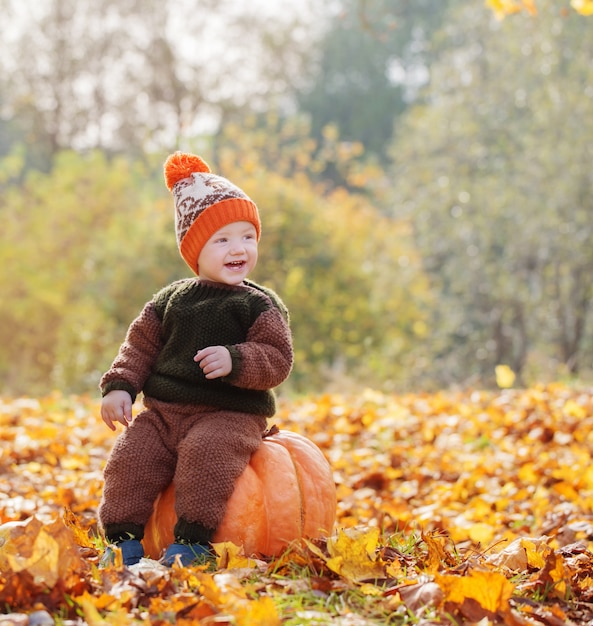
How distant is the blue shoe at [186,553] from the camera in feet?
7.97

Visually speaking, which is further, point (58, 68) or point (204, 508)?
point (58, 68)

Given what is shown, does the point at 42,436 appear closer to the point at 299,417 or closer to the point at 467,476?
the point at 299,417

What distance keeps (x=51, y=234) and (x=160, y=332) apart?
10.6m

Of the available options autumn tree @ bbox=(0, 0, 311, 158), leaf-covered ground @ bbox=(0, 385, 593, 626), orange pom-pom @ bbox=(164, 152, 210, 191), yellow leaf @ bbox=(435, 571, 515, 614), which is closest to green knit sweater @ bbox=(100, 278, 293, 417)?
orange pom-pom @ bbox=(164, 152, 210, 191)

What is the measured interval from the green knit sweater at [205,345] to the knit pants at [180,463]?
53 mm

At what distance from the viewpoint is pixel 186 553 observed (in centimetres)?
247

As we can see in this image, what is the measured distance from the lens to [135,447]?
2684 millimetres

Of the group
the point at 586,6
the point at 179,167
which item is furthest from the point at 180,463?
the point at 586,6

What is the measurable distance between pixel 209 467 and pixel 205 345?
379 mm

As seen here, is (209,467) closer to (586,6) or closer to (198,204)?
(198,204)

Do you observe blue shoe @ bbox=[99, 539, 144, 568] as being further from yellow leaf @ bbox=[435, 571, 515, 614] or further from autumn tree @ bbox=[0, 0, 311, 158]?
autumn tree @ bbox=[0, 0, 311, 158]

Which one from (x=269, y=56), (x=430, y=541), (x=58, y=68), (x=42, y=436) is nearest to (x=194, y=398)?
(x=430, y=541)

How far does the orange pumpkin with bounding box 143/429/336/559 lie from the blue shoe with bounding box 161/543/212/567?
0.07 m

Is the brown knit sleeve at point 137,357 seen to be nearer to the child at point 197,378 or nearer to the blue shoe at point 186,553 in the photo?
the child at point 197,378
